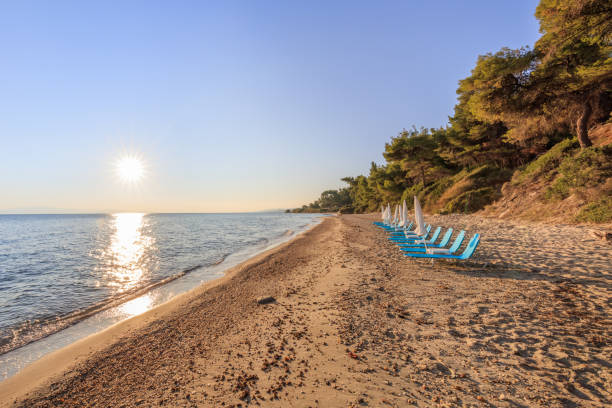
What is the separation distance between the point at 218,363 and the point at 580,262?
10.6 metres

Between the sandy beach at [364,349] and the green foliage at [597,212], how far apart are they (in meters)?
6.74

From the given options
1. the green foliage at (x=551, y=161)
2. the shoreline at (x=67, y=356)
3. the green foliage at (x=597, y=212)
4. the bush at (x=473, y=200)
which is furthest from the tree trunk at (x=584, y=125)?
the shoreline at (x=67, y=356)

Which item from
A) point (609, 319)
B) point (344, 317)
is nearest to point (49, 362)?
point (344, 317)

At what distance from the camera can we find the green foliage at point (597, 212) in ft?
38.8

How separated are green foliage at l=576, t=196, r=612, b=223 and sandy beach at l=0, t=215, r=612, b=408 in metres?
6.74

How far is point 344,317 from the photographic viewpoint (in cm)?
499

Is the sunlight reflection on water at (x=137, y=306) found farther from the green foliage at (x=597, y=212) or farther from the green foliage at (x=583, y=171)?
the green foliage at (x=583, y=171)

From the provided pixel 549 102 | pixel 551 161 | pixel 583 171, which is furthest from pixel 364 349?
pixel 551 161

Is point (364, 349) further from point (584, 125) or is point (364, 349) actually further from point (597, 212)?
point (584, 125)

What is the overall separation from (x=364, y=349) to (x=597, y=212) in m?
16.2

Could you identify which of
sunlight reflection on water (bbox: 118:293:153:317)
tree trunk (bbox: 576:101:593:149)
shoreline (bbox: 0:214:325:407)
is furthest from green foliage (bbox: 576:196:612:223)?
sunlight reflection on water (bbox: 118:293:153:317)

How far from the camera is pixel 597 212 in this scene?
40.1 ft

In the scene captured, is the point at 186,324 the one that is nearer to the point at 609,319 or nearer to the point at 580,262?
the point at 609,319

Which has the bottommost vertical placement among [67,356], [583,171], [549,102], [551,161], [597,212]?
[67,356]
